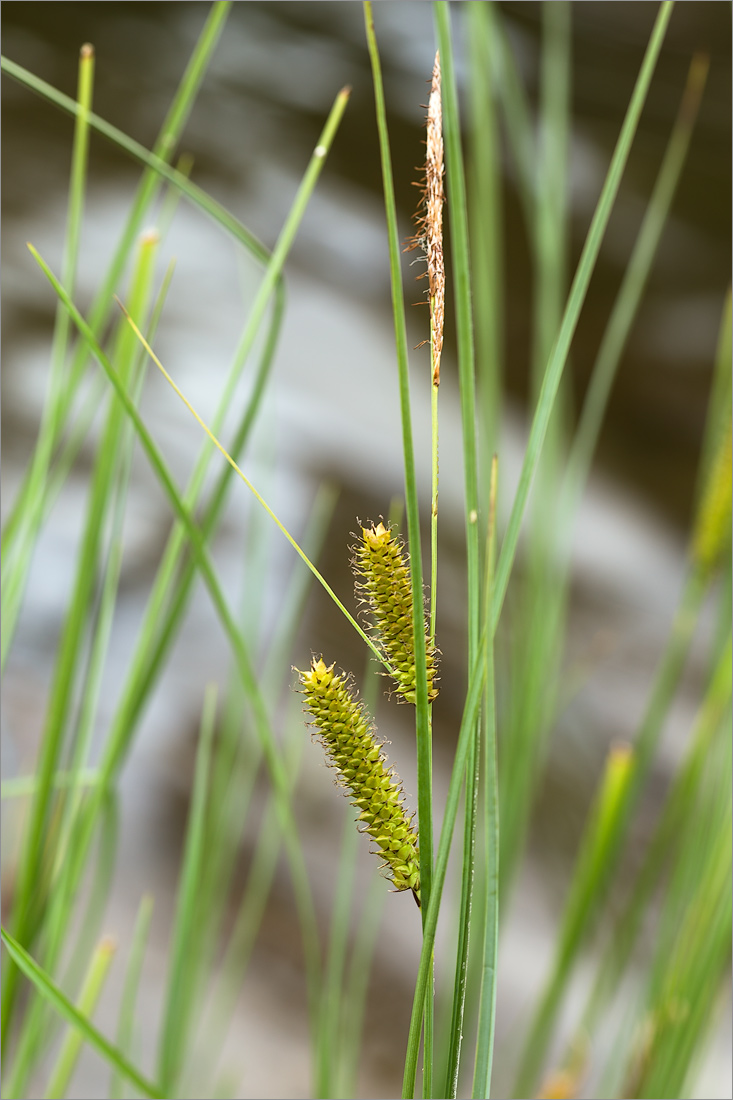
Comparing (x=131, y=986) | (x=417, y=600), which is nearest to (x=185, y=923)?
(x=131, y=986)

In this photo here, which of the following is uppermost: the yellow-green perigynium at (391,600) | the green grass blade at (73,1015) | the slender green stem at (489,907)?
the yellow-green perigynium at (391,600)

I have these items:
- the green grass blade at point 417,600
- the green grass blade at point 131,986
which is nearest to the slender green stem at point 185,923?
the green grass blade at point 131,986

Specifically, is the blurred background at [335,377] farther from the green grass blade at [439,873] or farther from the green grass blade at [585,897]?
the green grass blade at [439,873]

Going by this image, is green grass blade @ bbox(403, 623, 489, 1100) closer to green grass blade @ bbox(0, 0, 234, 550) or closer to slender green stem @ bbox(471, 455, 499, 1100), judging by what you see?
slender green stem @ bbox(471, 455, 499, 1100)

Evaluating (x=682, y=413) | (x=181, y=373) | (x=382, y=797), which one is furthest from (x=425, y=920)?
(x=682, y=413)

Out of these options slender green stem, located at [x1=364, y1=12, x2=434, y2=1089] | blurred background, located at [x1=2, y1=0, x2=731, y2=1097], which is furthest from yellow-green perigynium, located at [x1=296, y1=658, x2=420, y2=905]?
blurred background, located at [x1=2, y1=0, x2=731, y2=1097]

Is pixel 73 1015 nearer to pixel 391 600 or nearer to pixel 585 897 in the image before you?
pixel 391 600

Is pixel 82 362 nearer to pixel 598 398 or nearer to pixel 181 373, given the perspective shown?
pixel 598 398
